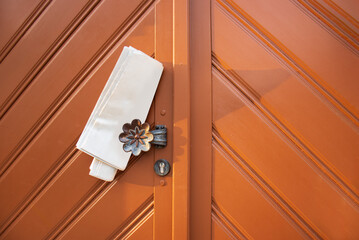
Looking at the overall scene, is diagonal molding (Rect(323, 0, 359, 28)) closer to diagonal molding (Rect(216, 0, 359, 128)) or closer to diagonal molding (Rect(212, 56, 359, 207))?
diagonal molding (Rect(216, 0, 359, 128))

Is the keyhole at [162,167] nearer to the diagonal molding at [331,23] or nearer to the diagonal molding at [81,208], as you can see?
the diagonal molding at [81,208]

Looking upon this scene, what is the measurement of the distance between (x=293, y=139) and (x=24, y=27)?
3.87ft

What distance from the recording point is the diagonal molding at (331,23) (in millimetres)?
863

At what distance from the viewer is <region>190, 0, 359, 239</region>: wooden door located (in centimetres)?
86

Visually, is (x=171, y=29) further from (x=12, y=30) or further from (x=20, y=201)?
(x=20, y=201)

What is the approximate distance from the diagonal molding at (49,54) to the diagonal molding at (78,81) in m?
0.14

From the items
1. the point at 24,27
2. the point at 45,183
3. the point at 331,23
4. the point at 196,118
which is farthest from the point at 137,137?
the point at 331,23

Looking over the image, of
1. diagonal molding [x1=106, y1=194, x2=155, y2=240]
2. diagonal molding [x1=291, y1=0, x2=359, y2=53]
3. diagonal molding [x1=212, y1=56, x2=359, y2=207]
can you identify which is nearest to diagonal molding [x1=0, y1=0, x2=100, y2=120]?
diagonal molding [x1=212, y1=56, x2=359, y2=207]

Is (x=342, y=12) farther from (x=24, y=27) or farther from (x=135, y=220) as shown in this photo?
(x=24, y=27)

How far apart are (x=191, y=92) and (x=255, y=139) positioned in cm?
30

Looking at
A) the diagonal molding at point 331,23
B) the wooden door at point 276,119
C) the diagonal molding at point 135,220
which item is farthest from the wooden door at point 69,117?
the diagonal molding at point 331,23

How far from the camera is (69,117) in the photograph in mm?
972

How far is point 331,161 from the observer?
87 centimetres

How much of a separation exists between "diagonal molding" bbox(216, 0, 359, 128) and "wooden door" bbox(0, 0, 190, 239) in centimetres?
25
